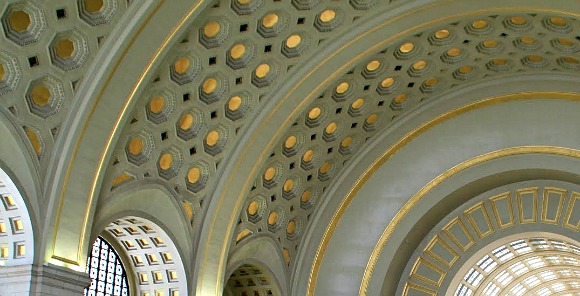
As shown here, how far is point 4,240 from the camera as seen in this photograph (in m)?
16.0

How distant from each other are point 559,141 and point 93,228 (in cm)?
1226

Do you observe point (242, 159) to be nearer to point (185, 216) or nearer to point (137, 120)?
point (185, 216)

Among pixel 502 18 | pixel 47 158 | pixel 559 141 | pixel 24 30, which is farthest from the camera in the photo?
pixel 559 141

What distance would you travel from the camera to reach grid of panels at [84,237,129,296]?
2027 cm

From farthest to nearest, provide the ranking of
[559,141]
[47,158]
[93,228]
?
[559,141] < [93,228] < [47,158]

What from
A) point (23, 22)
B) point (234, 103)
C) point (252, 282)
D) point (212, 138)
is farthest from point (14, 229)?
point (252, 282)

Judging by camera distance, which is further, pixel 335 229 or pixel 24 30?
pixel 335 229

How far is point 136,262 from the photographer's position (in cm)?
2080

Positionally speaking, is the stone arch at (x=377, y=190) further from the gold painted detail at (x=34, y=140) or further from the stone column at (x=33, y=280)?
the gold painted detail at (x=34, y=140)

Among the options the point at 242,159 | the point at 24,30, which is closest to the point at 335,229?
the point at 242,159

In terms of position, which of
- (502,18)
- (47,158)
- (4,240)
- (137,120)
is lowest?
(4,240)

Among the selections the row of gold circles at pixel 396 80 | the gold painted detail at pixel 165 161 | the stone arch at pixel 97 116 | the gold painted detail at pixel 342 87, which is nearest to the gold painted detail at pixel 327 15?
the row of gold circles at pixel 396 80

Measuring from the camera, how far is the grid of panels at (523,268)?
84.0 feet

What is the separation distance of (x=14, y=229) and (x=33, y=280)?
1.17m
